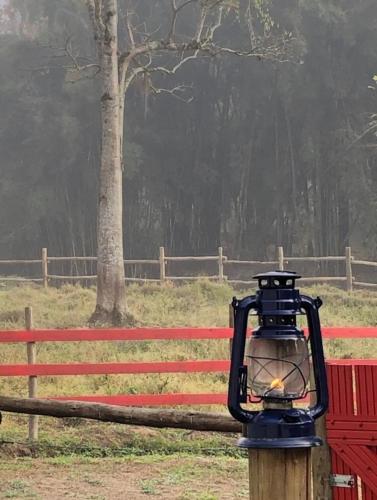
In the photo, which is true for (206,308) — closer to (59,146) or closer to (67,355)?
(67,355)

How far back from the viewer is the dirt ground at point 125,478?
7289 millimetres

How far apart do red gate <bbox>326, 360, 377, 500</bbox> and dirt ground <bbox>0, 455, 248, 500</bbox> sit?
3.02 m

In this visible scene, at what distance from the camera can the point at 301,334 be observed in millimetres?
2715

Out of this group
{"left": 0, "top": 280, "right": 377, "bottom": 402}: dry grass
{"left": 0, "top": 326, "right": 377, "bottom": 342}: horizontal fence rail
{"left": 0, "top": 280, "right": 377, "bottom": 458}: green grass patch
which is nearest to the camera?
{"left": 0, "top": 280, "right": 377, "bottom": 458}: green grass patch

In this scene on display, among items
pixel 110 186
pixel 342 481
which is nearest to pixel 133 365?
pixel 342 481

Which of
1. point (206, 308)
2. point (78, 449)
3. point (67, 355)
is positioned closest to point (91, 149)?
point (206, 308)

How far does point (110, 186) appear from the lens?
20.5 meters

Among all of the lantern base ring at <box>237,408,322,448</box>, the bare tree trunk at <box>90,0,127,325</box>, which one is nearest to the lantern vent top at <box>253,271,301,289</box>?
the lantern base ring at <box>237,408,322,448</box>

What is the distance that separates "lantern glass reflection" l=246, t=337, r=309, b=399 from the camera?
8.85 ft

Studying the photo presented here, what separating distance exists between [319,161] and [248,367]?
37.9 metres

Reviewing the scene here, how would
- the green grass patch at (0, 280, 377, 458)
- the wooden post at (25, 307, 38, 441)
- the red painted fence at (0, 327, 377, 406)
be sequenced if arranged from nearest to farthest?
the green grass patch at (0, 280, 377, 458) < the wooden post at (25, 307, 38, 441) < the red painted fence at (0, 327, 377, 406)

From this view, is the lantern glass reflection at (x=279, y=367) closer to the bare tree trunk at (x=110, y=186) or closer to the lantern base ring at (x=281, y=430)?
the lantern base ring at (x=281, y=430)

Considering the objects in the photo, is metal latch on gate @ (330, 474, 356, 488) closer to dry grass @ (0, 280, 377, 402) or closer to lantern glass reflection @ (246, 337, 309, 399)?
lantern glass reflection @ (246, 337, 309, 399)

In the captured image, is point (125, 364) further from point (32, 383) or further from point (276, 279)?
point (276, 279)
